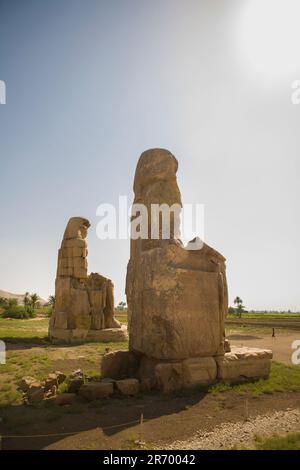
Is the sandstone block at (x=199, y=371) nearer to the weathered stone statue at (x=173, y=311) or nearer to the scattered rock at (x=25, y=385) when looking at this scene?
the weathered stone statue at (x=173, y=311)

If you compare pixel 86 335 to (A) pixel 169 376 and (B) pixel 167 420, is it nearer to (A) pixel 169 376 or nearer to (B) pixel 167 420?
(A) pixel 169 376

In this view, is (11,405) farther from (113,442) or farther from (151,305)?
(151,305)

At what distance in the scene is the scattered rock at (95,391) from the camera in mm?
6621

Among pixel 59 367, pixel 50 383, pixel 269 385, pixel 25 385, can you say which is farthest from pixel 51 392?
pixel 269 385

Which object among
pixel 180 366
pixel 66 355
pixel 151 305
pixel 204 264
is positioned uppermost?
pixel 204 264

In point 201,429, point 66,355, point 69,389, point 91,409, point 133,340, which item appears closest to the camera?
point 201,429

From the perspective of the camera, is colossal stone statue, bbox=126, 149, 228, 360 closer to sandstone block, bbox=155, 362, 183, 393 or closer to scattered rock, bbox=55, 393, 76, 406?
sandstone block, bbox=155, 362, 183, 393

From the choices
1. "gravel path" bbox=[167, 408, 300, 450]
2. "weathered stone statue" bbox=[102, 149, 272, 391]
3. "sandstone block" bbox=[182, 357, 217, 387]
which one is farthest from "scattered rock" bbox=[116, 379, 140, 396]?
"gravel path" bbox=[167, 408, 300, 450]

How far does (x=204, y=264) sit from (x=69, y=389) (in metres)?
4.29

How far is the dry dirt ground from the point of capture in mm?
4656

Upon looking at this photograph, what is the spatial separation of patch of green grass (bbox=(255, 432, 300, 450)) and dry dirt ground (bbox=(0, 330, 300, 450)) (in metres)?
0.19

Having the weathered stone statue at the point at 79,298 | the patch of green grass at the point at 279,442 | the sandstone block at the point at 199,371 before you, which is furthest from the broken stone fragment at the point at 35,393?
the weathered stone statue at the point at 79,298

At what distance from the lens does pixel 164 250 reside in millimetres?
7867

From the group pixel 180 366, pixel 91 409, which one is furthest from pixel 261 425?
pixel 91 409
